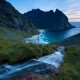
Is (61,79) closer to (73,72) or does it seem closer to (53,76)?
(53,76)

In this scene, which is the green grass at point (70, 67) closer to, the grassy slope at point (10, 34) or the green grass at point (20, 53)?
the green grass at point (20, 53)

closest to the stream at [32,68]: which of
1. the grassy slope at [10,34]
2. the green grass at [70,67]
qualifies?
the green grass at [70,67]

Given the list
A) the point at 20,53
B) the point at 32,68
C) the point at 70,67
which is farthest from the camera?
the point at 20,53

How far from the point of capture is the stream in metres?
17.1

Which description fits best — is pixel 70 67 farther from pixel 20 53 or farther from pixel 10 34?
pixel 10 34

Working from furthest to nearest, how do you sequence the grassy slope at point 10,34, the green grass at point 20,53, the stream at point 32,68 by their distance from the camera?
the grassy slope at point 10,34, the green grass at point 20,53, the stream at point 32,68

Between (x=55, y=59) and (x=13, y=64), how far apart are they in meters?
4.16

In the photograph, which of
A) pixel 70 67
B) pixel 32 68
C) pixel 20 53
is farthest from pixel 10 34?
pixel 32 68

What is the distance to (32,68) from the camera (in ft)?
58.6

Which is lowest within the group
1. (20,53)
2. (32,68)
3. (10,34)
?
(10,34)

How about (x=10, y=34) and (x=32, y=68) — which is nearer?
(x=32, y=68)

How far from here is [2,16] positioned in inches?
6216

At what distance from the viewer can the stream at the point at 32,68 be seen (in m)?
17.1

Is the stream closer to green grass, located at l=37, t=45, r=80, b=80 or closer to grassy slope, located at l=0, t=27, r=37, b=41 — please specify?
green grass, located at l=37, t=45, r=80, b=80
